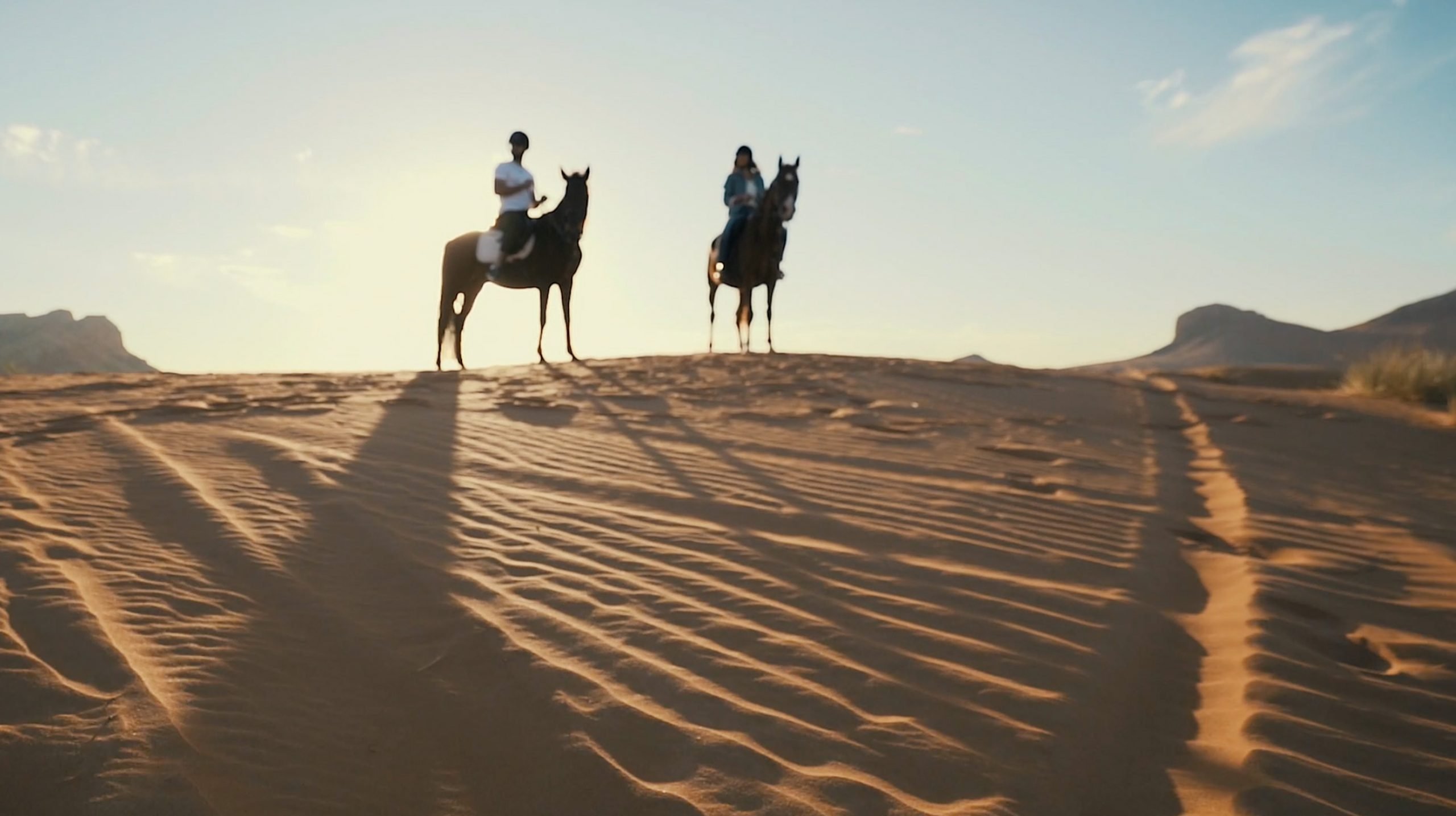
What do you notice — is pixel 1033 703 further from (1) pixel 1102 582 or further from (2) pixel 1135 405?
(2) pixel 1135 405

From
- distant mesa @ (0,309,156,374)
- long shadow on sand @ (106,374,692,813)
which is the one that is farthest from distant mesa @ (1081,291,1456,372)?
distant mesa @ (0,309,156,374)

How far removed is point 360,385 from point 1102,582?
7.59 meters

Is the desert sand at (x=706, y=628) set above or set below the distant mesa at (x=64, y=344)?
below

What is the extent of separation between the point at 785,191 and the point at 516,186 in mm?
3513

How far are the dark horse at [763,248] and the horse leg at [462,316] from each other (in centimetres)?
354

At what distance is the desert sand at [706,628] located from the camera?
239 centimetres

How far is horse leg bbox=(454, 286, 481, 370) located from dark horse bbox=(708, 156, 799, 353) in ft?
11.6

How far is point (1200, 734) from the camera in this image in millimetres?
2670

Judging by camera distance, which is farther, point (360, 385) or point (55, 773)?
point (360, 385)

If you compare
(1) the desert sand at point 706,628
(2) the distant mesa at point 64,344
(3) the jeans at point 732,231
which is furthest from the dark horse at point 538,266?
(2) the distant mesa at point 64,344

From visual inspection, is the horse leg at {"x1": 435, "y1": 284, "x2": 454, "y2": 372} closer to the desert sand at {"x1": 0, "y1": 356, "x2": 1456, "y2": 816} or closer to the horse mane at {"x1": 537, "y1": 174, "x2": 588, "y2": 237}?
the horse mane at {"x1": 537, "y1": 174, "x2": 588, "y2": 237}

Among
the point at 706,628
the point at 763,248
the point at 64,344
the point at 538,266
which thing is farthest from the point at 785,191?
the point at 64,344

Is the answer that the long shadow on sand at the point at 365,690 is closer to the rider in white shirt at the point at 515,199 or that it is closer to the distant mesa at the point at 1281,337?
the rider in white shirt at the point at 515,199

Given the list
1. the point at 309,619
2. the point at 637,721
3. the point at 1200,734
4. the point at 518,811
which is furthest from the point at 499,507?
the point at 1200,734
